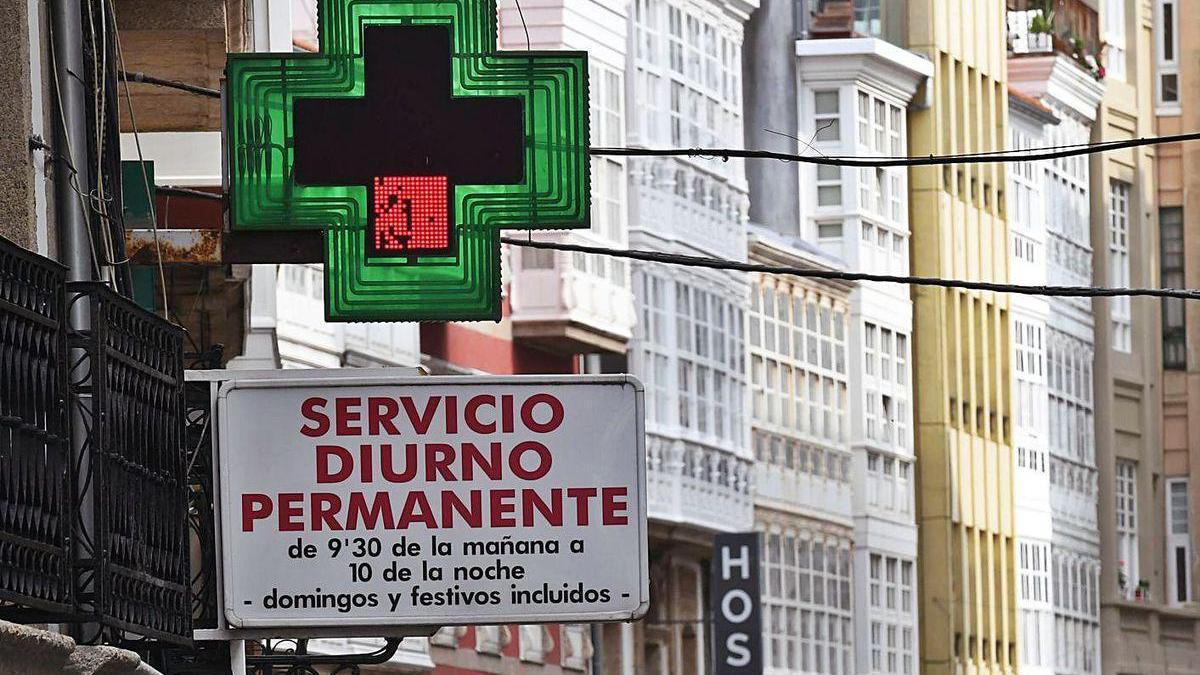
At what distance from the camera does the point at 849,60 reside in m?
68.2

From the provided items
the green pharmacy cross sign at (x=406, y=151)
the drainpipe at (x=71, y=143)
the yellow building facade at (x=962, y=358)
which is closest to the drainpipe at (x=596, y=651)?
the yellow building facade at (x=962, y=358)

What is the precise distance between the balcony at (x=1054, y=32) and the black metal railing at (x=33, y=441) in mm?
68298

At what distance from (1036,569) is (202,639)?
64772 mm

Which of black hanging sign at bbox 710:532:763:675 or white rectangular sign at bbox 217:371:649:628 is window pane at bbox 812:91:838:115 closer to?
black hanging sign at bbox 710:532:763:675

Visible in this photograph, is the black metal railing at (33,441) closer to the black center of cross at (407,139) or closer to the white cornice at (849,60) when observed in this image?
the black center of cross at (407,139)

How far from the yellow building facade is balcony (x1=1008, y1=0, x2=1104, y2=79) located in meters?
2.96

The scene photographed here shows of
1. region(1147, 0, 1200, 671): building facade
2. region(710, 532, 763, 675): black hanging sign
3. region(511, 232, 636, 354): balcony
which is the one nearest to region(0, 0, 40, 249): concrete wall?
region(511, 232, 636, 354): balcony

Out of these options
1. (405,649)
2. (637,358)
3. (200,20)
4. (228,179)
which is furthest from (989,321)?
(228,179)

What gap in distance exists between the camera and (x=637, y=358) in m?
54.6

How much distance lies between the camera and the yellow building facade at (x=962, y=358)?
71.2m

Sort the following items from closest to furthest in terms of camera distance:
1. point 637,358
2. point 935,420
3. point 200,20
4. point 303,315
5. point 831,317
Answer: point 200,20 < point 303,315 < point 637,358 < point 831,317 < point 935,420

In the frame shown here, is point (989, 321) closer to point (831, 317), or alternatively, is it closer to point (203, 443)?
point (831, 317)

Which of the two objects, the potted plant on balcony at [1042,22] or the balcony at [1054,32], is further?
the balcony at [1054,32]

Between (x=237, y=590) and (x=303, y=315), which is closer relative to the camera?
(x=237, y=590)
